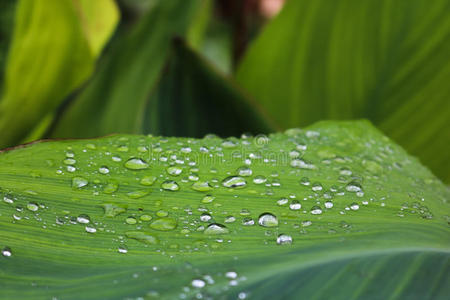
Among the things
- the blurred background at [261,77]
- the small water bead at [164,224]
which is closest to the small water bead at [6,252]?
the small water bead at [164,224]

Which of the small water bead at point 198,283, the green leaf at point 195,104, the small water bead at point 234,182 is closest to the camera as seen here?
the small water bead at point 198,283

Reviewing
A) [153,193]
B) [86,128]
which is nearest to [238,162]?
[153,193]

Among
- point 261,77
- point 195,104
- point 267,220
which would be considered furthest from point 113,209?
point 261,77

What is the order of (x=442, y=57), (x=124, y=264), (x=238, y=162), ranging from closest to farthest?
(x=124, y=264)
(x=238, y=162)
(x=442, y=57)

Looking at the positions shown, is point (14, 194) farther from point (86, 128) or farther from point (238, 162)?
point (86, 128)

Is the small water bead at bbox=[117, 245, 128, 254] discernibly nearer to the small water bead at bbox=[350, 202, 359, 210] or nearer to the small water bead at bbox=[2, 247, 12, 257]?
the small water bead at bbox=[2, 247, 12, 257]

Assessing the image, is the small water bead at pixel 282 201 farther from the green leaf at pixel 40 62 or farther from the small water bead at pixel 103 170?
the green leaf at pixel 40 62

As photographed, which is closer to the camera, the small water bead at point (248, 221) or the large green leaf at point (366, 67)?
the small water bead at point (248, 221)
